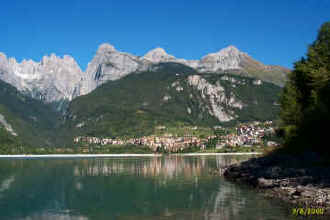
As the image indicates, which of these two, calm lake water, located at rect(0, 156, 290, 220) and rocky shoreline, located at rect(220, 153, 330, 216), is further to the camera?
rocky shoreline, located at rect(220, 153, 330, 216)

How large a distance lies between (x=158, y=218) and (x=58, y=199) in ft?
82.3

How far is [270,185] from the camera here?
64.0m

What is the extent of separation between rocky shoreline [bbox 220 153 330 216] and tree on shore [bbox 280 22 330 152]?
191 inches

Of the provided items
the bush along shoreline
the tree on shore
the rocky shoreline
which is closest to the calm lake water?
the rocky shoreline

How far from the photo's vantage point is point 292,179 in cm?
6281

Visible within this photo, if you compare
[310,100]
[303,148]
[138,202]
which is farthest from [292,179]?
[310,100]

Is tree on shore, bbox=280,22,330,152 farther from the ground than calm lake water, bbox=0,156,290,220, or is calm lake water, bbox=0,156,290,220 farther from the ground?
tree on shore, bbox=280,22,330,152

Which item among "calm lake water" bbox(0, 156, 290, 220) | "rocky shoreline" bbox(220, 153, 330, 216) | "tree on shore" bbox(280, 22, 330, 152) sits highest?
"tree on shore" bbox(280, 22, 330, 152)

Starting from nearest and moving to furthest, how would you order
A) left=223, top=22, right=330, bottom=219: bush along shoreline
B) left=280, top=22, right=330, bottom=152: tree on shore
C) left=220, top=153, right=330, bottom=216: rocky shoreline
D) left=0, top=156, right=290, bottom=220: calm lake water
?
1. left=0, top=156, right=290, bottom=220: calm lake water
2. left=220, top=153, right=330, bottom=216: rocky shoreline
3. left=223, top=22, right=330, bottom=219: bush along shoreline
4. left=280, top=22, right=330, bottom=152: tree on shore

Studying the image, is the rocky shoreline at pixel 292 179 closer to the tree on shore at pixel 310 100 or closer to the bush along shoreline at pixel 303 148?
the bush along shoreline at pixel 303 148

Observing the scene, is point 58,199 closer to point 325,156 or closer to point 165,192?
point 165,192

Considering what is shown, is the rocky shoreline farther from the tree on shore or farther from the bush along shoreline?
the tree on shore

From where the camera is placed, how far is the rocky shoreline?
4934 centimetres

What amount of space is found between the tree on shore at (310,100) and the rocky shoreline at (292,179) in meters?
4.86
